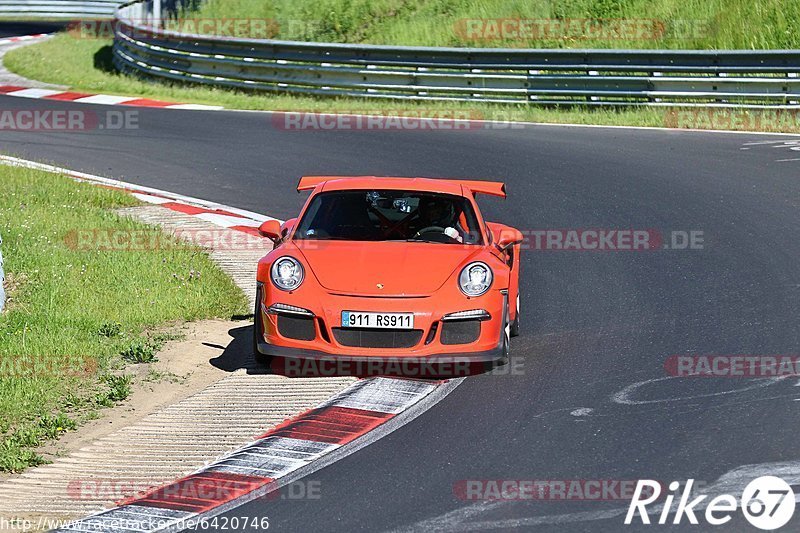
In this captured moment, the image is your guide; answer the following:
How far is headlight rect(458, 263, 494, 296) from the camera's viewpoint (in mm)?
8000

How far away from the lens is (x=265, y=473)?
6250mm

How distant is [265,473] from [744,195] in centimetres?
869

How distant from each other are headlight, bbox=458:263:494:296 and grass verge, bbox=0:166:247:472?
85.5 inches

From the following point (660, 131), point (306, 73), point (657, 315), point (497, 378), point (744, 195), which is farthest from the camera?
point (306, 73)

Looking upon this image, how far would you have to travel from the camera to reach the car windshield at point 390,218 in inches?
343

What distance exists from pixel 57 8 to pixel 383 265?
3875 centimetres

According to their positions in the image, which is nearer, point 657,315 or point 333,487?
point 333,487

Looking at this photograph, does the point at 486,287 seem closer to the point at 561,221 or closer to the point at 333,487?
the point at 333,487

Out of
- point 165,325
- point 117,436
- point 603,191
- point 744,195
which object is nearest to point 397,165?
point 603,191

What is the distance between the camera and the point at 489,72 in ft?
68.5

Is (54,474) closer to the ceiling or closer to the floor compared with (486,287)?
closer to the floor
